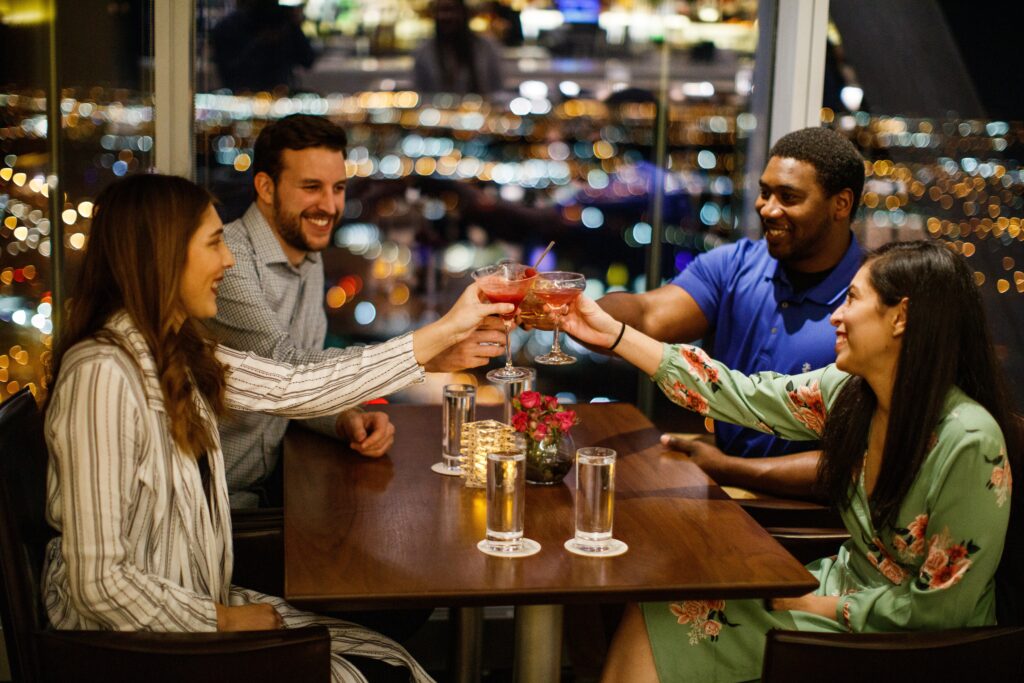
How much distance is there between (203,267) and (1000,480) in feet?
5.07

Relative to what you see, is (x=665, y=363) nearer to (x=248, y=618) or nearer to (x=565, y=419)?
(x=565, y=419)

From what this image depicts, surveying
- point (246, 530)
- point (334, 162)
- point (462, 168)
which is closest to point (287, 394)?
point (246, 530)

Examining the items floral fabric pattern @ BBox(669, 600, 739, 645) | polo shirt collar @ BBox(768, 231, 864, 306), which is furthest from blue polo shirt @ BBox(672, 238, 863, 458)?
floral fabric pattern @ BBox(669, 600, 739, 645)

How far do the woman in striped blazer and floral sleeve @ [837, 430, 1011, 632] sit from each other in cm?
95

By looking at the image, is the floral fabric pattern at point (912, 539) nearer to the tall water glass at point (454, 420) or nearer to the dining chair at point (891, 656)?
the dining chair at point (891, 656)

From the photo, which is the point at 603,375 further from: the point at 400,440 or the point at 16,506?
→ the point at 16,506

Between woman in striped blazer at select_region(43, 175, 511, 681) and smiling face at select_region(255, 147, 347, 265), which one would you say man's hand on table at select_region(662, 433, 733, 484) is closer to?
woman in striped blazer at select_region(43, 175, 511, 681)

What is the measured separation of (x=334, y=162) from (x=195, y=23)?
86 centimetres

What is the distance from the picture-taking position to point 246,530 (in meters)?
2.44

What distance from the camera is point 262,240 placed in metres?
3.03

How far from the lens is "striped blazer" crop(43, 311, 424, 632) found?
5.90ft

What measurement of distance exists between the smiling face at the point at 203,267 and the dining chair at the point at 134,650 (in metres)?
0.46

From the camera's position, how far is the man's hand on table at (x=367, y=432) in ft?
8.29

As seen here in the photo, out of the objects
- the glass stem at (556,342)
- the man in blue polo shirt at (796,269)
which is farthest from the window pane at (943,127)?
the glass stem at (556,342)
